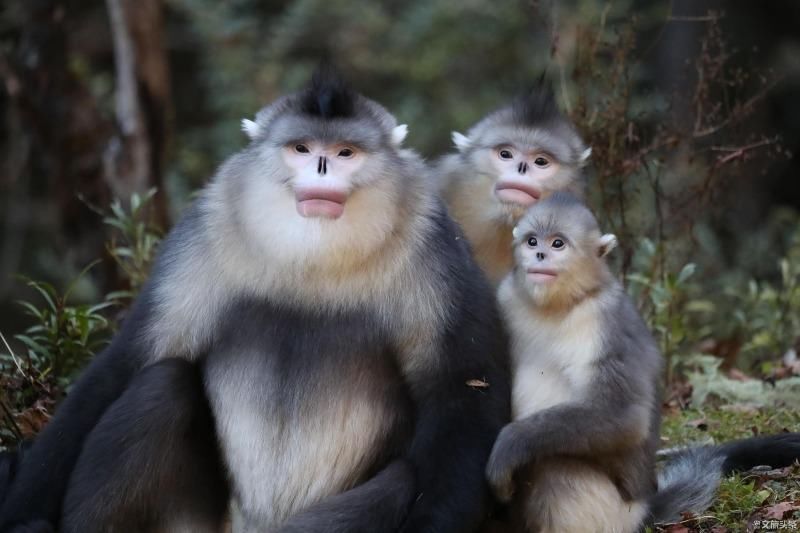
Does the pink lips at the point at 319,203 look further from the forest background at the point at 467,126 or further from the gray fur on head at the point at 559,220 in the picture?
the forest background at the point at 467,126

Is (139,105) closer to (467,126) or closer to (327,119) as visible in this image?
(467,126)

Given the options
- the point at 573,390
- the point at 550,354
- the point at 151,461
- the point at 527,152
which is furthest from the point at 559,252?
the point at 151,461

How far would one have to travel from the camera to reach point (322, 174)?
353 cm

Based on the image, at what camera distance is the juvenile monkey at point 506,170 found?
183 inches

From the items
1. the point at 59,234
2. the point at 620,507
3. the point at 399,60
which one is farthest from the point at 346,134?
the point at 399,60

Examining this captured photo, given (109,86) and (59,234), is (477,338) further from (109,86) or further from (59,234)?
(109,86)

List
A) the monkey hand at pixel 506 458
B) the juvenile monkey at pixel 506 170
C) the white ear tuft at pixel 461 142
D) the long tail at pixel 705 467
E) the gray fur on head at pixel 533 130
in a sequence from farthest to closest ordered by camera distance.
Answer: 1. the white ear tuft at pixel 461 142
2. the gray fur on head at pixel 533 130
3. the juvenile monkey at pixel 506 170
4. the long tail at pixel 705 467
5. the monkey hand at pixel 506 458

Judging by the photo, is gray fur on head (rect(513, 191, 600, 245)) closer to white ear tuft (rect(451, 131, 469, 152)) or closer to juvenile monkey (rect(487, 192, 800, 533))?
juvenile monkey (rect(487, 192, 800, 533))

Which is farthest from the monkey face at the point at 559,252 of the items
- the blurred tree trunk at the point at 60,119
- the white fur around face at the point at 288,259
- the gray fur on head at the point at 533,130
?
the blurred tree trunk at the point at 60,119

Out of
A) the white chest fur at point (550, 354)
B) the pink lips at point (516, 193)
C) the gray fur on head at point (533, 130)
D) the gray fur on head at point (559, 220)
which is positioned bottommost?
the white chest fur at point (550, 354)

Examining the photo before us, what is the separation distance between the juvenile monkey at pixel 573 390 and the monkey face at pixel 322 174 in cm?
56

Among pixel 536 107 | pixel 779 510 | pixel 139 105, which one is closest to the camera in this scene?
pixel 779 510

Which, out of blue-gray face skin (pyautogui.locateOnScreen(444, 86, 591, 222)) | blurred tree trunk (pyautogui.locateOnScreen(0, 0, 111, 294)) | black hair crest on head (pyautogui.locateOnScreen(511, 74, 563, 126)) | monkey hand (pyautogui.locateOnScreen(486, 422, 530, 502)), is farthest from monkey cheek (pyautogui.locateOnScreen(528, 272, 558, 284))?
blurred tree trunk (pyautogui.locateOnScreen(0, 0, 111, 294))

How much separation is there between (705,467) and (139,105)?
15.5ft
